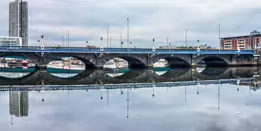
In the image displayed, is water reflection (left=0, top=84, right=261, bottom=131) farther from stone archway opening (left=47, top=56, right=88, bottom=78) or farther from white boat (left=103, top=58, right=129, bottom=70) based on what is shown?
white boat (left=103, top=58, right=129, bottom=70)

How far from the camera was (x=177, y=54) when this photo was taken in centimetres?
7638

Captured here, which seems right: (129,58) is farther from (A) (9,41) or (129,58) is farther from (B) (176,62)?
(A) (9,41)

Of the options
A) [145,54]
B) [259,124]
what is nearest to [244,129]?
[259,124]

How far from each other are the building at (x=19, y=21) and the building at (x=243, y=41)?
119103 mm

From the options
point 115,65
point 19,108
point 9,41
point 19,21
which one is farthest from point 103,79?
point 19,21

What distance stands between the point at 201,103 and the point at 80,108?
8.24 meters

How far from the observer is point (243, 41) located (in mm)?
159000

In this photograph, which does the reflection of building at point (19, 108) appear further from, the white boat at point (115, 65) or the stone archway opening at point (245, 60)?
the stone archway opening at point (245, 60)

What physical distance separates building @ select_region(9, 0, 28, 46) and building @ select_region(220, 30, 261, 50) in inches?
4689

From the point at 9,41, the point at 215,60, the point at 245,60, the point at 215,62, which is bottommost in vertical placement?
the point at 215,62

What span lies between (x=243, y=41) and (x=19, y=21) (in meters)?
131

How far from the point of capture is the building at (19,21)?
181 meters

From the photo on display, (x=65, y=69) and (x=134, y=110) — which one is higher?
(x=65, y=69)

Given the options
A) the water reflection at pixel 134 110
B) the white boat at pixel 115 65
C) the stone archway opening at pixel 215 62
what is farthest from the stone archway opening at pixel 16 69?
the stone archway opening at pixel 215 62
